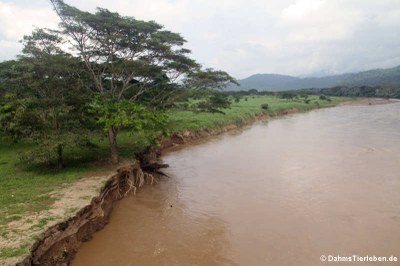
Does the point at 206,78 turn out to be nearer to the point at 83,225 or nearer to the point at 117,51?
the point at 117,51

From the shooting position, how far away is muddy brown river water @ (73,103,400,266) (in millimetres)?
9383

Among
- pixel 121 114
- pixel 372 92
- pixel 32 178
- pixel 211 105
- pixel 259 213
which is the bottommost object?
pixel 259 213

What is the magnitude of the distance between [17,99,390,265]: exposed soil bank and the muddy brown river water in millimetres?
328

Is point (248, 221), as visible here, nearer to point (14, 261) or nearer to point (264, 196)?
point (264, 196)

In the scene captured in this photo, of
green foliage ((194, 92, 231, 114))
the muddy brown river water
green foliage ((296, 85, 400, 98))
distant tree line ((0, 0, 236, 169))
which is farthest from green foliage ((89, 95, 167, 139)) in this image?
green foliage ((296, 85, 400, 98))

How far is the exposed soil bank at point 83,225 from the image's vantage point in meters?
8.20

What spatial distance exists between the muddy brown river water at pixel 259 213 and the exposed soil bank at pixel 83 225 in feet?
1.08

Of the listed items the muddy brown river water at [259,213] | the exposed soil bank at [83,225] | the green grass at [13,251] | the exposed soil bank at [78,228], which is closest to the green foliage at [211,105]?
the muddy brown river water at [259,213]

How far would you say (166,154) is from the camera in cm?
2236

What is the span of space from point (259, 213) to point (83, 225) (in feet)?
19.8

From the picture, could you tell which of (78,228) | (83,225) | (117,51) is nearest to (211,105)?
(117,51)

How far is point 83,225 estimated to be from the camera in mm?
10070

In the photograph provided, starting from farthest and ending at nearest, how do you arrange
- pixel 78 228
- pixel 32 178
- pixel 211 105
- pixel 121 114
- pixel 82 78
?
1. pixel 211 105
2. pixel 82 78
3. pixel 121 114
4. pixel 32 178
5. pixel 78 228

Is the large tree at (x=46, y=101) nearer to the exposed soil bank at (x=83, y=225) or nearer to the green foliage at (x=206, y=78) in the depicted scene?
the exposed soil bank at (x=83, y=225)
